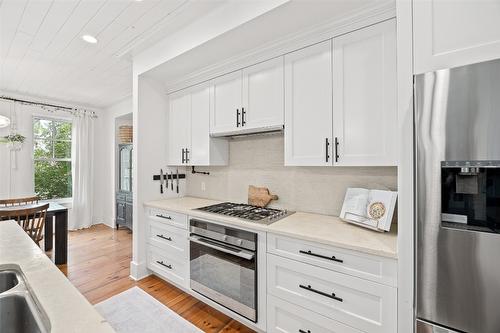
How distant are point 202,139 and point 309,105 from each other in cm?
131

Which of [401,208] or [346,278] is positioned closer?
[401,208]

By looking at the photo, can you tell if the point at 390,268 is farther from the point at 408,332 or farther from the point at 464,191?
the point at 464,191

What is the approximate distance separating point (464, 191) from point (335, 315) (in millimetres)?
997

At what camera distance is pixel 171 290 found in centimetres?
252

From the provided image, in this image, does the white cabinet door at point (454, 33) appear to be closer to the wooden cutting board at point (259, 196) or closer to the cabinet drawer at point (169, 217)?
the wooden cutting board at point (259, 196)

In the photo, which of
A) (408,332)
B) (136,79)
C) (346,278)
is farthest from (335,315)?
(136,79)

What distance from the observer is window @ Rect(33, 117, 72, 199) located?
4.47 metres

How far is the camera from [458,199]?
3.29 feet

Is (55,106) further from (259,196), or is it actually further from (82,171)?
(259,196)

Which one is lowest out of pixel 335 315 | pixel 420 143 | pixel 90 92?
pixel 335 315

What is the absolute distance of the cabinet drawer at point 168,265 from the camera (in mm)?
2363

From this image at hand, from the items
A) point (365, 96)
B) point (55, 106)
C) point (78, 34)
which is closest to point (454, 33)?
point (365, 96)

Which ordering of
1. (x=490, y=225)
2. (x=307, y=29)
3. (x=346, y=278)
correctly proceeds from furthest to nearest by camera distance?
(x=307, y=29), (x=346, y=278), (x=490, y=225)

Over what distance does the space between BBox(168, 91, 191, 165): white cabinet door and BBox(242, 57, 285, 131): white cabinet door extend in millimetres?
890
